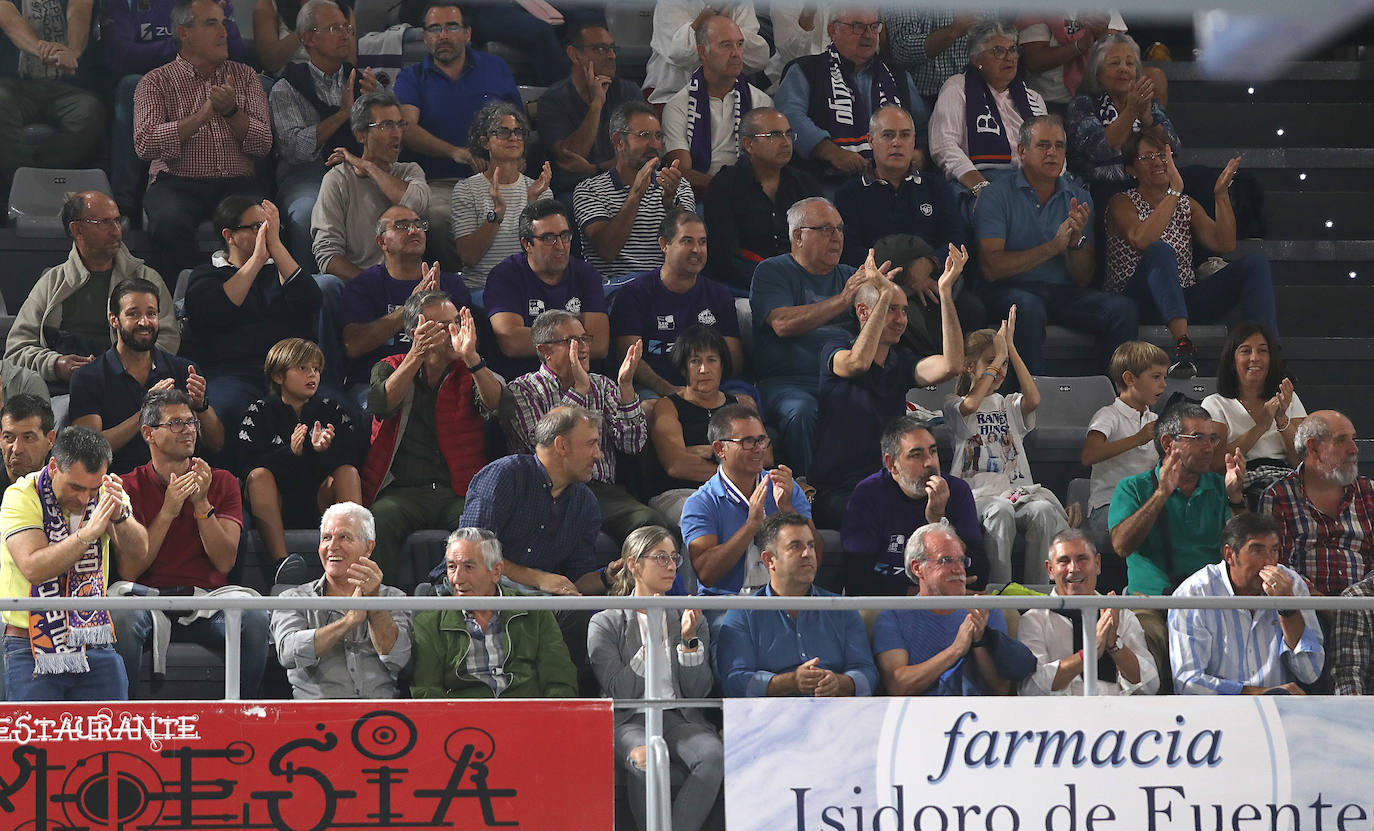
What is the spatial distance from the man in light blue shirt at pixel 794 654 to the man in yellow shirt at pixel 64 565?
1905 mm

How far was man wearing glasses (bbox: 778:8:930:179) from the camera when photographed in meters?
8.52

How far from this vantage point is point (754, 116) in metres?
7.96

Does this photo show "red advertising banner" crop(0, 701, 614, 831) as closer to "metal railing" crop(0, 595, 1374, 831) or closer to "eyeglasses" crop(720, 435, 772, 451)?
"metal railing" crop(0, 595, 1374, 831)

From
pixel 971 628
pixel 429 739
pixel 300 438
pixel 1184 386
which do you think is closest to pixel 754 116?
pixel 1184 386

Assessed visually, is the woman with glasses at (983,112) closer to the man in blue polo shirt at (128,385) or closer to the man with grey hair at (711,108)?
the man with grey hair at (711,108)

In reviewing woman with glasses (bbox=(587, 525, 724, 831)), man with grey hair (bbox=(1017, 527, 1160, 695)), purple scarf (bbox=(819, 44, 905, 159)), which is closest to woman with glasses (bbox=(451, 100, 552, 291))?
purple scarf (bbox=(819, 44, 905, 159))

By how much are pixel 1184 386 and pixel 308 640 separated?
15.1 ft

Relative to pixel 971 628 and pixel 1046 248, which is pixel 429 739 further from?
pixel 1046 248

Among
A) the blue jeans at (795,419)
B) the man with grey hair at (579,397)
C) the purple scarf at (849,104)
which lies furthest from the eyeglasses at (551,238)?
the purple scarf at (849,104)

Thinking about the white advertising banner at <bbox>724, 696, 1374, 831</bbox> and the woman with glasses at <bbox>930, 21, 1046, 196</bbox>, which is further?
the woman with glasses at <bbox>930, 21, 1046, 196</bbox>

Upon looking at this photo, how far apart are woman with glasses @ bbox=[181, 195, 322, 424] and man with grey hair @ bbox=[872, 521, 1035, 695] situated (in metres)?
3.11

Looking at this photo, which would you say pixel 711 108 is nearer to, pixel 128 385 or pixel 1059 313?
pixel 1059 313

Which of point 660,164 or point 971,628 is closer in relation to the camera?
point 971,628

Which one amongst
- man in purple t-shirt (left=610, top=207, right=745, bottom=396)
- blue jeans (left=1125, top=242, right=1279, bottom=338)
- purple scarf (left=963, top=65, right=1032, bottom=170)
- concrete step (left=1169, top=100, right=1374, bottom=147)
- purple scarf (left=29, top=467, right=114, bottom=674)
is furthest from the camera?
concrete step (left=1169, top=100, right=1374, bottom=147)
